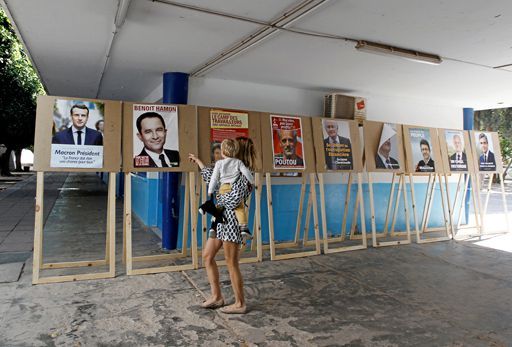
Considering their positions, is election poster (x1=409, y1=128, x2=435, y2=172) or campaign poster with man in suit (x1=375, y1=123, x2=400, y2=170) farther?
election poster (x1=409, y1=128, x2=435, y2=172)

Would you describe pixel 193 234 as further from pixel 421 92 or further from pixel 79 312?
pixel 421 92

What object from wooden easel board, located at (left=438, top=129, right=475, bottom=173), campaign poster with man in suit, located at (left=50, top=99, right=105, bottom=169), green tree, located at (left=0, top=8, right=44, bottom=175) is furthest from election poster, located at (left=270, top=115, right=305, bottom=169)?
green tree, located at (left=0, top=8, right=44, bottom=175)

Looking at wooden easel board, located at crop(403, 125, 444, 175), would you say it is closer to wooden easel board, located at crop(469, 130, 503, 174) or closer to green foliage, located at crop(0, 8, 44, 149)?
wooden easel board, located at crop(469, 130, 503, 174)

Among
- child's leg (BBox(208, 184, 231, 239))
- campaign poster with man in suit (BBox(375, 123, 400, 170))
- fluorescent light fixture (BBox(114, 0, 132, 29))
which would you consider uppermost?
fluorescent light fixture (BBox(114, 0, 132, 29))

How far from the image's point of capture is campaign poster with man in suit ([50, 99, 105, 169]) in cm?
416

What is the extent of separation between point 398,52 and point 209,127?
2561mm

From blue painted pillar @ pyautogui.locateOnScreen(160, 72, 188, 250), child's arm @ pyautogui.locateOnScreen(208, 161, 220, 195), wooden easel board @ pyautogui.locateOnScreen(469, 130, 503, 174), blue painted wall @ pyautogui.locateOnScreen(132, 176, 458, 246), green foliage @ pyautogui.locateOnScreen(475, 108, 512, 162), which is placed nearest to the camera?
child's arm @ pyautogui.locateOnScreen(208, 161, 220, 195)

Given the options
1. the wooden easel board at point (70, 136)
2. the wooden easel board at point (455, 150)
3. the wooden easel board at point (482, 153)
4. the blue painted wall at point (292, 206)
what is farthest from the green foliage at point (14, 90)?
the wooden easel board at point (482, 153)

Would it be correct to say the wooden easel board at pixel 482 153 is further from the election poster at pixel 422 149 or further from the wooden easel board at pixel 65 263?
the wooden easel board at pixel 65 263

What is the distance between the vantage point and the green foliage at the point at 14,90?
11508mm

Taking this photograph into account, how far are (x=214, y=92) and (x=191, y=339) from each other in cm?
401

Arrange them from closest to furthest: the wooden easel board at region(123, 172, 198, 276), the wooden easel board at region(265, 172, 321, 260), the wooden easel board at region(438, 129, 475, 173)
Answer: the wooden easel board at region(123, 172, 198, 276)
the wooden easel board at region(265, 172, 321, 260)
the wooden easel board at region(438, 129, 475, 173)

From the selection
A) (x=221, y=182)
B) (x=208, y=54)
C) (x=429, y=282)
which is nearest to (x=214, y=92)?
Result: (x=208, y=54)

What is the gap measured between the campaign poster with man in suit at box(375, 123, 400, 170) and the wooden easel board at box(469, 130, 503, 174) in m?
2.09
